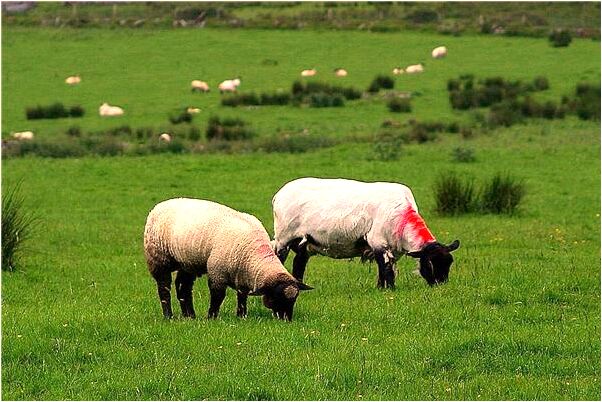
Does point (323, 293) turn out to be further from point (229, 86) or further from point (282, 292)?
point (229, 86)

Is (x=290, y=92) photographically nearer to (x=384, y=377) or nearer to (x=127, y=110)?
(x=127, y=110)

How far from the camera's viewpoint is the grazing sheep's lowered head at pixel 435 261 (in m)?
12.2

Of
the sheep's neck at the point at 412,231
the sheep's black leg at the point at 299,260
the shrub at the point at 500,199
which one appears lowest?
the shrub at the point at 500,199

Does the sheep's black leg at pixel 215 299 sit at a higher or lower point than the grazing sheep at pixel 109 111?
higher

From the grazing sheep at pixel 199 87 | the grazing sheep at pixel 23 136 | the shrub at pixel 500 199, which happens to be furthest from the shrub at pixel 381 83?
the shrub at pixel 500 199

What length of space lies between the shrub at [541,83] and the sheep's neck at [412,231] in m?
27.3

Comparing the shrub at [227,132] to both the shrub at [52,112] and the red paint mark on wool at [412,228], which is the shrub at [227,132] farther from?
the red paint mark on wool at [412,228]

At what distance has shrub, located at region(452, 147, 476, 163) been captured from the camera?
27.0m

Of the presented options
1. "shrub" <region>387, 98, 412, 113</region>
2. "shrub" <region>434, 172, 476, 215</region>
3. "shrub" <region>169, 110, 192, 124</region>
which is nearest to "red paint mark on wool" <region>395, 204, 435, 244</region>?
"shrub" <region>434, 172, 476, 215</region>

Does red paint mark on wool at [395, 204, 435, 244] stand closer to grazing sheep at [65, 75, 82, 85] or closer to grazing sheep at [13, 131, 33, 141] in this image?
grazing sheep at [13, 131, 33, 141]

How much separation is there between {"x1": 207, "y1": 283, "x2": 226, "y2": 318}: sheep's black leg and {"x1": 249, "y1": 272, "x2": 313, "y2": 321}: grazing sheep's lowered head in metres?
0.32

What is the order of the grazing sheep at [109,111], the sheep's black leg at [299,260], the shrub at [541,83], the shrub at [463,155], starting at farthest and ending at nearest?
the shrub at [541,83] → the grazing sheep at [109,111] → the shrub at [463,155] → the sheep's black leg at [299,260]

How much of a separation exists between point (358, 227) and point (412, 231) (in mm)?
617

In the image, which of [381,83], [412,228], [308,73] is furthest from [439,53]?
[412,228]
